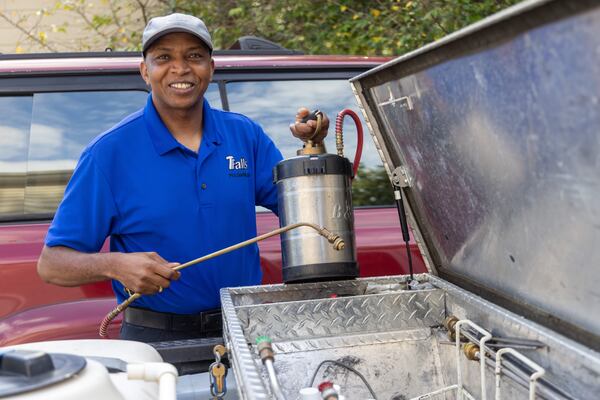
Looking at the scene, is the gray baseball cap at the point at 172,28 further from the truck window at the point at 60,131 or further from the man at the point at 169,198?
the truck window at the point at 60,131

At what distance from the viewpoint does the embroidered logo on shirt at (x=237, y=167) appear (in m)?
2.75

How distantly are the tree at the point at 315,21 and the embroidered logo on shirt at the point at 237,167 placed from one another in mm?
4631

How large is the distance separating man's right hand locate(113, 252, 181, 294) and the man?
4.3 inches

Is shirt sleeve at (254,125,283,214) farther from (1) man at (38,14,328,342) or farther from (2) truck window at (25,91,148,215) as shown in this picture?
(2) truck window at (25,91,148,215)

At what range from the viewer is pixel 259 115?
3545 mm

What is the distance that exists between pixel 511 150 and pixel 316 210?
790mm

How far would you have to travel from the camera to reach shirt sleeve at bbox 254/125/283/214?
9.54 ft

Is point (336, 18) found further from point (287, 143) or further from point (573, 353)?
point (573, 353)

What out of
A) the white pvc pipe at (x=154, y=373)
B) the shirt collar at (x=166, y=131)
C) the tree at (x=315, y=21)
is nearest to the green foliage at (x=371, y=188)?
the shirt collar at (x=166, y=131)

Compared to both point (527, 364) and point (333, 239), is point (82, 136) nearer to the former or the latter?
point (333, 239)

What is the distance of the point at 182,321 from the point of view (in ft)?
8.78

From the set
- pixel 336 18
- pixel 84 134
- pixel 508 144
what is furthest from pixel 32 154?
pixel 336 18

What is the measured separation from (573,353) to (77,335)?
2.13m

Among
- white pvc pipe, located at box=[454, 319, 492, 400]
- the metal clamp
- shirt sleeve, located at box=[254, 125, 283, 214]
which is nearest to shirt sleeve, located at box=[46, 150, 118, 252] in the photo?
shirt sleeve, located at box=[254, 125, 283, 214]
